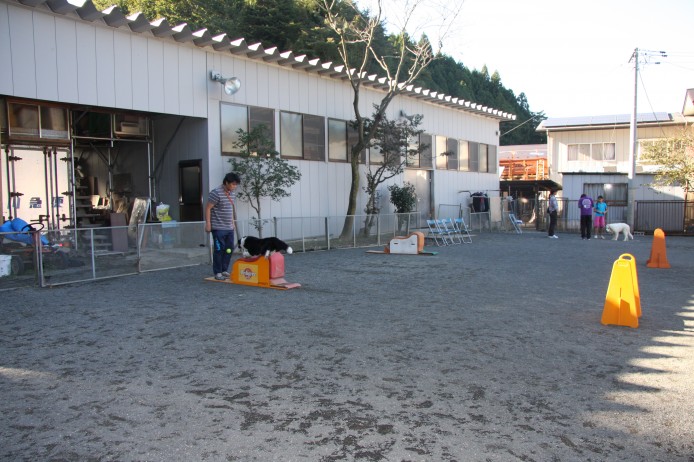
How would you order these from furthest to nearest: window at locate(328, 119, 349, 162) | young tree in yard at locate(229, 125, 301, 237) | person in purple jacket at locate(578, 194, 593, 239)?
1. person in purple jacket at locate(578, 194, 593, 239)
2. window at locate(328, 119, 349, 162)
3. young tree in yard at locate(229, 125, 301, 237)

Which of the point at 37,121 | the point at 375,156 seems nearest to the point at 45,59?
the point at 37,121

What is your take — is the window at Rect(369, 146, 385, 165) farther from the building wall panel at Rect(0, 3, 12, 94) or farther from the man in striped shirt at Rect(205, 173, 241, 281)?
the building wall panel at Rect(0, 3, 12, 94)

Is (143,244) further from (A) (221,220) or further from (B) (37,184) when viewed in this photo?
(B) (37,184)

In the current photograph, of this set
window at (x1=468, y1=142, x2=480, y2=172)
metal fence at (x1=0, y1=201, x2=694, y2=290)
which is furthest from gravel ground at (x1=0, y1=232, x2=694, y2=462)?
window at (x1=468, y1=142, x2=480, y2=172)

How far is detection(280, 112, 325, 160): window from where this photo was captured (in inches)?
615

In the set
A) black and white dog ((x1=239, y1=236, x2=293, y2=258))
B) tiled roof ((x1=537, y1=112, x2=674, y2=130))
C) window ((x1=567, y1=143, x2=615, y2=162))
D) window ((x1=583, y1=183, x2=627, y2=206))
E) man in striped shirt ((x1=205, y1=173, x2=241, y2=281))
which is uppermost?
tiled roof ((x1=537, y1=112, x2=674, y2=130))

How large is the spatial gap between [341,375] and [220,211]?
17.0ft

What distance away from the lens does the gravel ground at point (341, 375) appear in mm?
3398

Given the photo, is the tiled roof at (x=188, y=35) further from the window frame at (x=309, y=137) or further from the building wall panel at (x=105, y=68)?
the window frame at (x=309, y=137)

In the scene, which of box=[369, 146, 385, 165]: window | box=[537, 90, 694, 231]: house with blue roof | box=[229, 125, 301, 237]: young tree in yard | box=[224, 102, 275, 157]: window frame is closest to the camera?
box=[229, 125, 301, 237]: young tree in yard

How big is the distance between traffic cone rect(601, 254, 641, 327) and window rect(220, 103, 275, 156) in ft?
31.1

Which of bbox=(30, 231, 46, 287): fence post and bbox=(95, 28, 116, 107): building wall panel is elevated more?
bbox=(95, 28, 116, 107): building wall panel

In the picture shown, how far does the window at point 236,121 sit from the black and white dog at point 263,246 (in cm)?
544

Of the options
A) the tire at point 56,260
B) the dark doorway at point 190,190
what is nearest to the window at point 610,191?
the dark doorway at point 190,190
